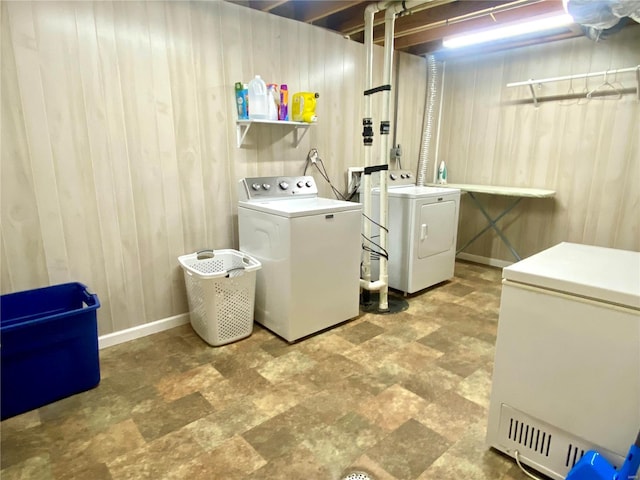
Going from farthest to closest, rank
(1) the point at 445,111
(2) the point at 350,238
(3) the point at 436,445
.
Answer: (1) the point at 445,111 < (2) the point at 350,238 < (3) the point at 436,445

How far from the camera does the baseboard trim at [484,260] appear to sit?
12.8 feet

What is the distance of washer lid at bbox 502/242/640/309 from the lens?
44.6 inches

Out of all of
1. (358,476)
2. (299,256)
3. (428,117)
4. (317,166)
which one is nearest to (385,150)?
(317,166)

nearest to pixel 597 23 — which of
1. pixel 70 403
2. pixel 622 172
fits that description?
pixel 622 172

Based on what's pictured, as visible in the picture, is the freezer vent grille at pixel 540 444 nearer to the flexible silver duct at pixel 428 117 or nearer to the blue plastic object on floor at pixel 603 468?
the blue plastic object on floor at pixel 603 468

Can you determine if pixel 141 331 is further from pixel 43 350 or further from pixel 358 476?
pixel 358 476

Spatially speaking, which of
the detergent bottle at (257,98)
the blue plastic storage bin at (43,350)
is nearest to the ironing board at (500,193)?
the detergent bottle at (257,98)

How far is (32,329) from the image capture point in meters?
1.68

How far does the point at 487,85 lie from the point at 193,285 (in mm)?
3377

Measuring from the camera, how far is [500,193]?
3.34 m

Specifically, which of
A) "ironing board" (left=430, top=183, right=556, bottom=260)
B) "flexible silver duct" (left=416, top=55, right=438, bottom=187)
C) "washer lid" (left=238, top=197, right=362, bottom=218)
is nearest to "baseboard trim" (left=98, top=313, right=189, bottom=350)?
"washer lid" (left=238, top=197, right=362, bottom=218)

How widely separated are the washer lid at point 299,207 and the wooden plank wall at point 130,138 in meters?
0.33

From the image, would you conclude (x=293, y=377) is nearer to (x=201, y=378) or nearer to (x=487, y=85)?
(x=201, y=378)

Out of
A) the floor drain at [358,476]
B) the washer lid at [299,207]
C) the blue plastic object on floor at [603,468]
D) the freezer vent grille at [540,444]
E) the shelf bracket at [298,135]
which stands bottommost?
the floor drain at [358,476]
